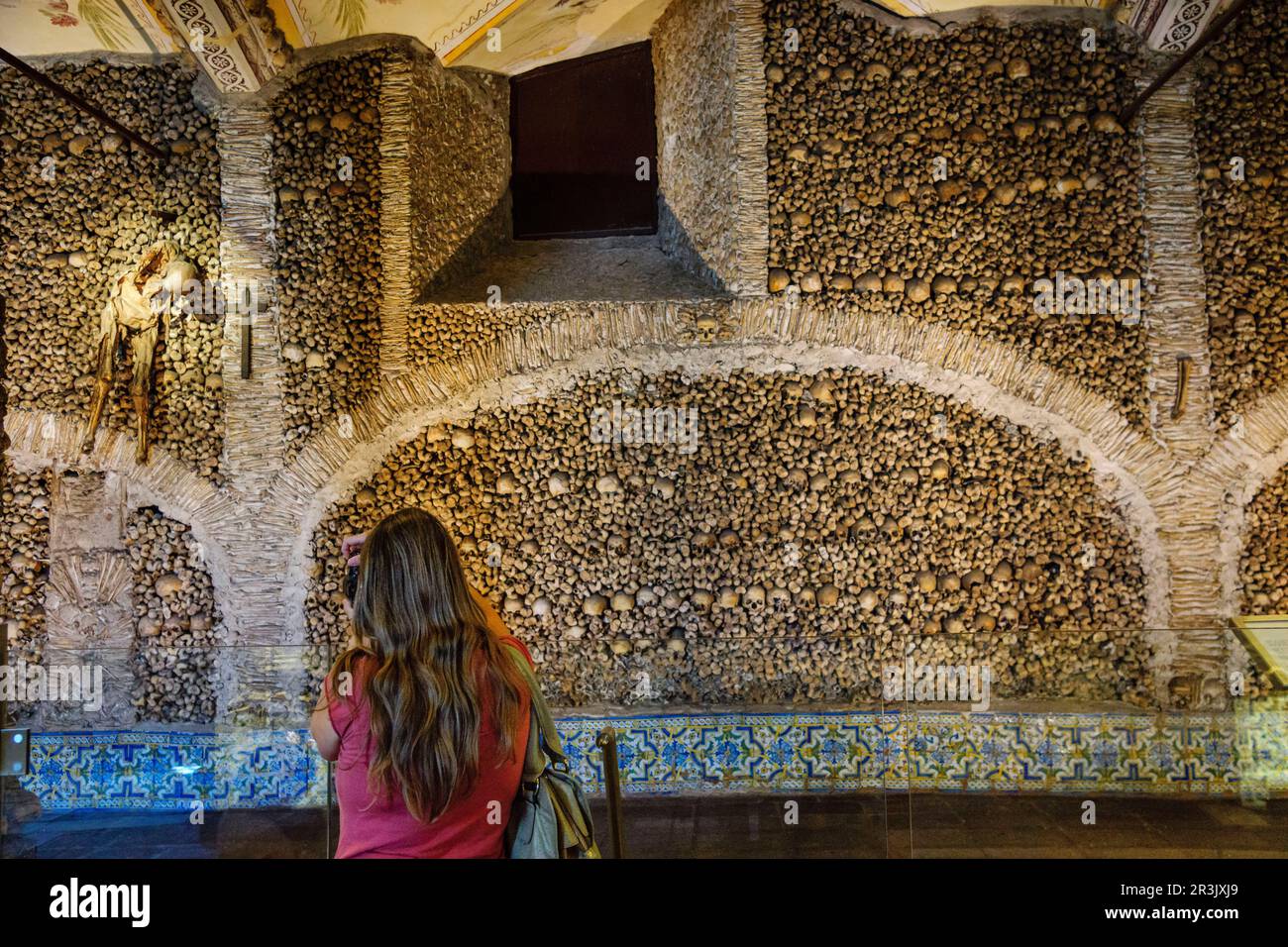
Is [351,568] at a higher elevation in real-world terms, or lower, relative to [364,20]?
lower

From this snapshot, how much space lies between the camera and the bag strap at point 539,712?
7.32 feet

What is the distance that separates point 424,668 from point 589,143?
423 cm

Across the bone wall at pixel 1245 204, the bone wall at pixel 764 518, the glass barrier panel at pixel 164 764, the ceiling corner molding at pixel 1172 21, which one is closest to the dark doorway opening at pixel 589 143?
the bone wall at pixel 764 518

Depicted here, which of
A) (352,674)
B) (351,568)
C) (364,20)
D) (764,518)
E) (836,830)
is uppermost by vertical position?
(364,20)

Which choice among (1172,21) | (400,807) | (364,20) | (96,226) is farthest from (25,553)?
(1172,21)

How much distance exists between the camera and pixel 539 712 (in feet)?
7.38

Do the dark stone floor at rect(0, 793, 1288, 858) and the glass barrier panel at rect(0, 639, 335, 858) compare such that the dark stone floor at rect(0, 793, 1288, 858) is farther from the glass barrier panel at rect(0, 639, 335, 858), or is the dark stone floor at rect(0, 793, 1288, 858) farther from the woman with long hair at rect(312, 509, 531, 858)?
the woman with long hair at rect(312, 509, 531, 858)

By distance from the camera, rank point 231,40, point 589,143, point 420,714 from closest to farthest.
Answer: point 420,714, point 231,40, point 589,143

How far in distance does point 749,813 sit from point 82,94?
4785 mm

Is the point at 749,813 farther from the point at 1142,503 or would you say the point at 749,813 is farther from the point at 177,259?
the point at 177,259

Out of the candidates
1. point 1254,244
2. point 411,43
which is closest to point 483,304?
point 411,43

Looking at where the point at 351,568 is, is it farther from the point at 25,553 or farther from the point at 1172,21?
the point at 1172,21

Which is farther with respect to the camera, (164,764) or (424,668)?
(164,764)

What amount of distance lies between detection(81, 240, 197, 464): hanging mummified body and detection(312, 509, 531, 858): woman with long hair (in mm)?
3210
